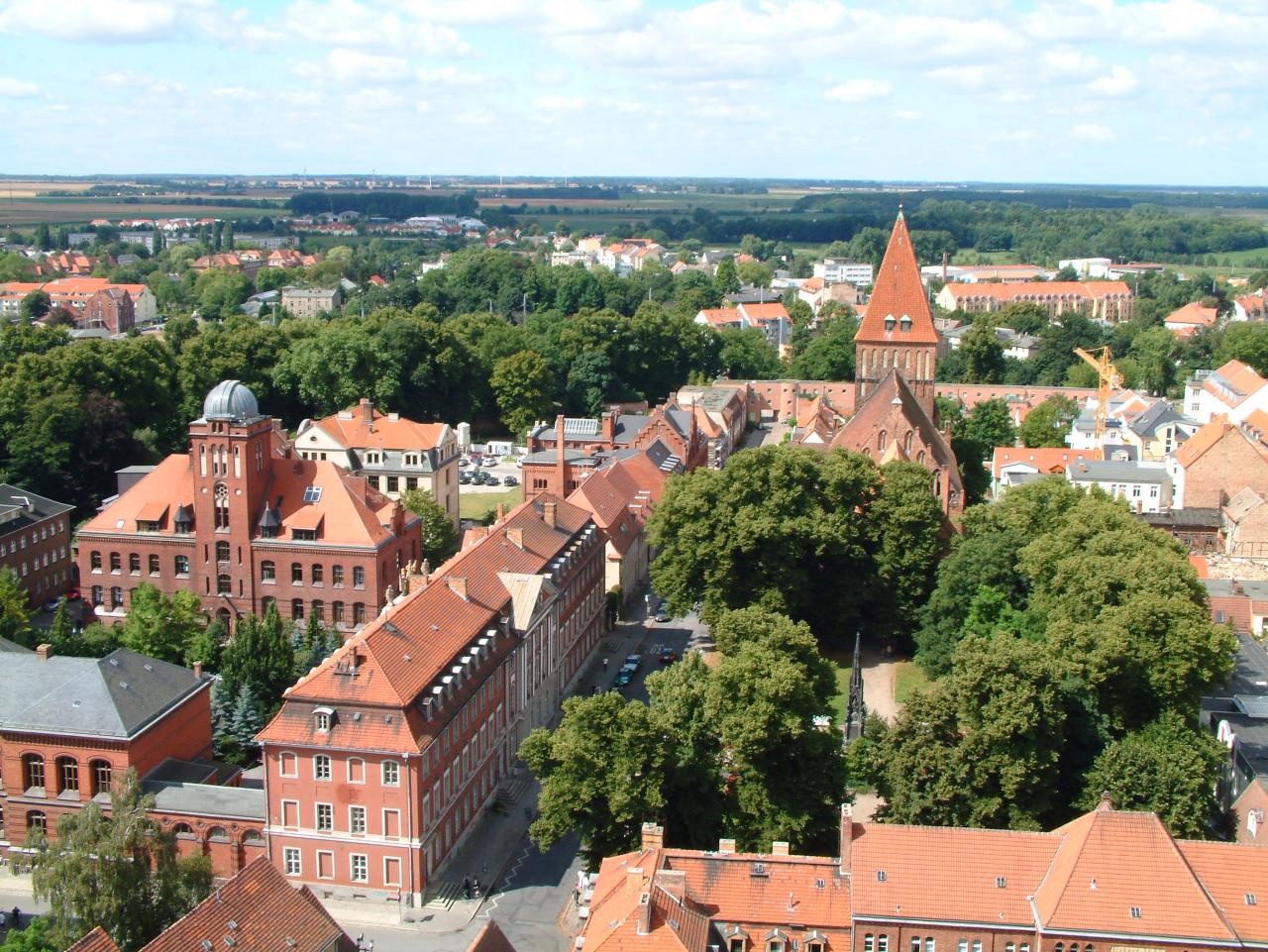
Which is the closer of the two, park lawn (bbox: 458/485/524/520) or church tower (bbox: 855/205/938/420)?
church tower (bbox: 855/205/938/420)

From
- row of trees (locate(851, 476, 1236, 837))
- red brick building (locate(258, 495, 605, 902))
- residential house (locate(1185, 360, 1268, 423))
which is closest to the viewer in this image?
red brick building (locate(258, 495, 605, 902))

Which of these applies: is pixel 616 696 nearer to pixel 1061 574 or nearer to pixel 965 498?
pixel 1061 574

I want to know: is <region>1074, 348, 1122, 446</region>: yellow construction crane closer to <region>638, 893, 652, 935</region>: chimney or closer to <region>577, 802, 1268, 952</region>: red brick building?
<region>577, 802, 1268, 952</region>: red brick building

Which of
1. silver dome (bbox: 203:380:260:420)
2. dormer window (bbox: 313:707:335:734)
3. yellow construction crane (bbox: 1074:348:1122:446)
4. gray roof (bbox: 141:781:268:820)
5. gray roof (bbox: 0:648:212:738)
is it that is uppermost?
silver dome (bbox: 203:380:260:420)

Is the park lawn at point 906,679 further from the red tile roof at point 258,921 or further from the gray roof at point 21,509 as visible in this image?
the gray roof at point 21,509

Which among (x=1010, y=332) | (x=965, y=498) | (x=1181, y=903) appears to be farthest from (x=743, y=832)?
(x=1010, y=332)

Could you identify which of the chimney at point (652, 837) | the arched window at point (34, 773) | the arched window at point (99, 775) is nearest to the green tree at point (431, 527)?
the arched window at point (99, 775)

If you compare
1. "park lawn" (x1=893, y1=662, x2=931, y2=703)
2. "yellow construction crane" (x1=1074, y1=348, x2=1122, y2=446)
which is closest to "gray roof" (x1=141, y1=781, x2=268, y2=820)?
"park lawn" (x1=893, y1=662, x2=931, y2=703)

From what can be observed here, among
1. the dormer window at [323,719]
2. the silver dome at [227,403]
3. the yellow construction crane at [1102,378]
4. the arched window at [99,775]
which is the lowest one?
the arched window at [99,775]
